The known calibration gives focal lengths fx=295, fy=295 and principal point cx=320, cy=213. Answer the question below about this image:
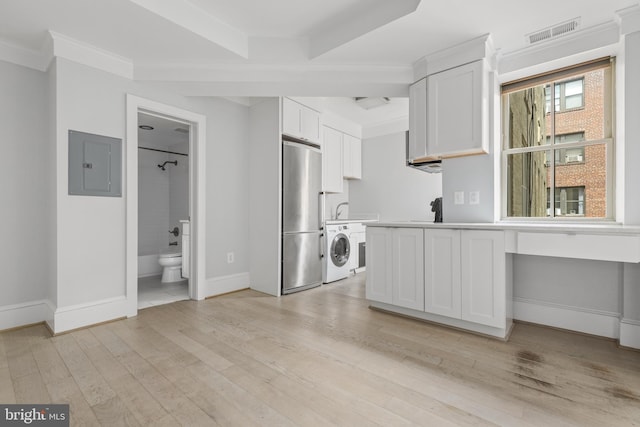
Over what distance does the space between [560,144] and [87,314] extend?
14.5ft

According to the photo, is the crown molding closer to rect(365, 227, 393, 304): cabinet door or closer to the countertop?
the countertop

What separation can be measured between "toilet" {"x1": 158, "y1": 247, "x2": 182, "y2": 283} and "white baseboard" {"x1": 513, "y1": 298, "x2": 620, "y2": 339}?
13.8 ft

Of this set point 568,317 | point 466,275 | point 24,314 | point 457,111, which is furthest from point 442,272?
point 24,314

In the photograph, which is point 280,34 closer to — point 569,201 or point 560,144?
point 560,144

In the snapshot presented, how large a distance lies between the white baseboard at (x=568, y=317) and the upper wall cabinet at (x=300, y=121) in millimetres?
2971

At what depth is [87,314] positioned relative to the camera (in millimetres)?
2572

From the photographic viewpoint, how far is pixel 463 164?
283 cm

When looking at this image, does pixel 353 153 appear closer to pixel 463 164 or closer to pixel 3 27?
pixel 463 164

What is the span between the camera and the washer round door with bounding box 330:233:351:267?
432 cm

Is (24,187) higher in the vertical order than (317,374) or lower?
higher

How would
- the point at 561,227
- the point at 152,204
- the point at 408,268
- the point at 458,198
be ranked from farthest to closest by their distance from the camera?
the point at 152,204 → the point at 458,198 → the point at 408,268 → the point at 561,227

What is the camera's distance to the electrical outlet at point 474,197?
2738 mm

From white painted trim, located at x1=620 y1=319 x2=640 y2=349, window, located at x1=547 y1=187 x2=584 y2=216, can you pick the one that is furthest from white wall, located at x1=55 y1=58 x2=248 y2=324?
white painted trim, located at x1=620 y1=319 x2=640 y2=349

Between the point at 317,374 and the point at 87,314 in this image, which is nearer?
the point at 317,374
